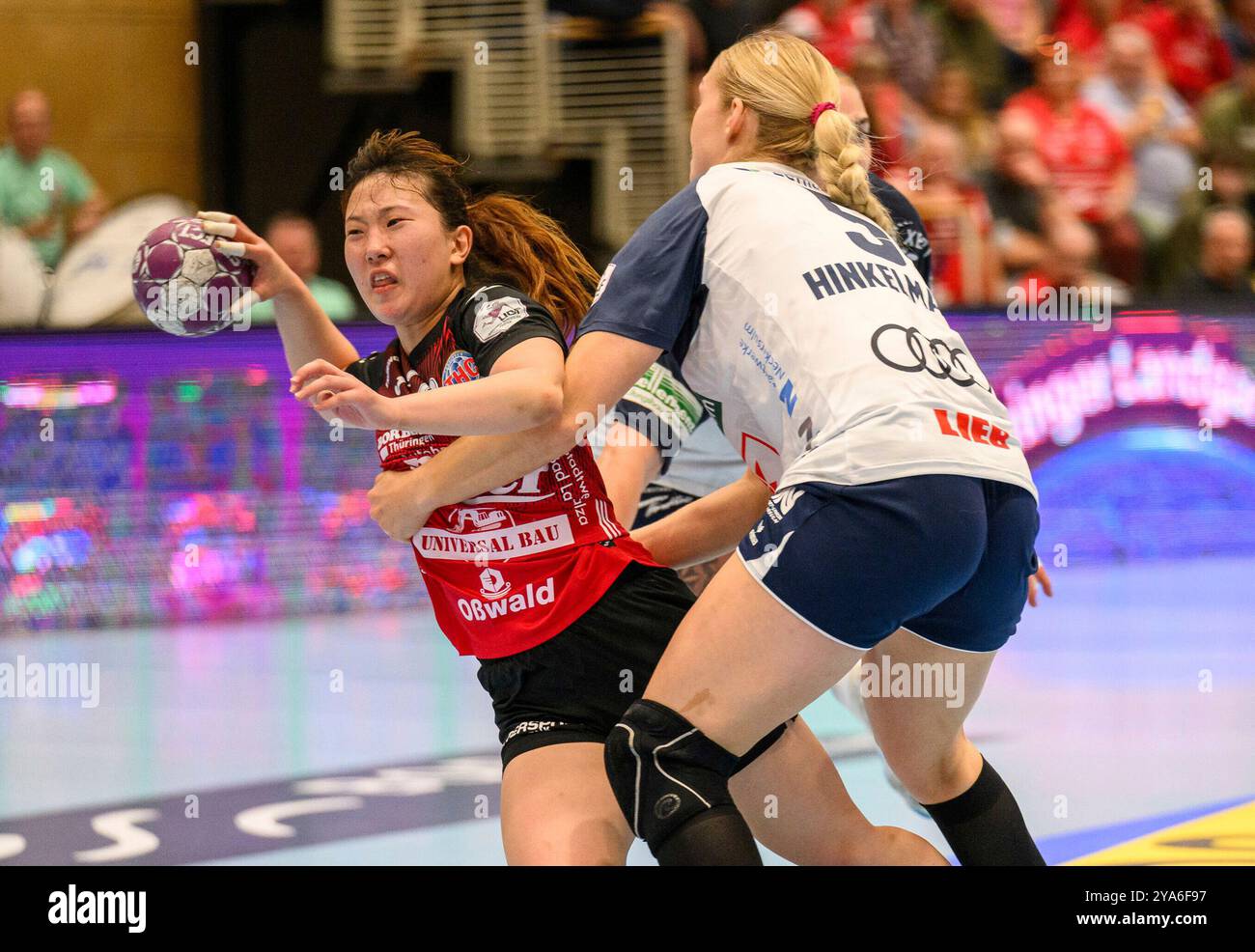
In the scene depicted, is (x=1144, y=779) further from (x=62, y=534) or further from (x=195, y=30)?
(x=195, y=30)

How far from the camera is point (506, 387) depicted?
2.40 m

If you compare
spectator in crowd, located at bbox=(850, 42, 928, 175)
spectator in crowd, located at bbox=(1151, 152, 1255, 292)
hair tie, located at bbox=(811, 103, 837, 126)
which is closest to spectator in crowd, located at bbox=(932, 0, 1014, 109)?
spectator in crowd, located at bbox=(850, 42, 928, 175)

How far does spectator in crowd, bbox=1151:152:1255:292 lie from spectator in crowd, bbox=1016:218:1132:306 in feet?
0.86

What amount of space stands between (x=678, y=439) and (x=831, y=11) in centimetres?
571

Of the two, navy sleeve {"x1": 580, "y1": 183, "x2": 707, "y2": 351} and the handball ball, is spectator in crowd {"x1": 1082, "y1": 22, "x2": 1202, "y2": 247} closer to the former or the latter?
navy sleeve {"x1": 580, "y1": 183, "x2": 707, "y2": 351}

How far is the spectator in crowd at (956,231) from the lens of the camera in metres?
7.84

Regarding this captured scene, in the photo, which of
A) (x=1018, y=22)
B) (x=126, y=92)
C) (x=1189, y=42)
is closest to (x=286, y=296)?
(x=1018, y=22)

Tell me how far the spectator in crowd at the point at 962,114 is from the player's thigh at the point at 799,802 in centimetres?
625

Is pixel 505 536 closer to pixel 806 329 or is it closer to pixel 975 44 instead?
pixel 806 329


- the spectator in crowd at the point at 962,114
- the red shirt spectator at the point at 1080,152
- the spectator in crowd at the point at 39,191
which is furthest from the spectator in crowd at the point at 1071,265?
the spectator in crowd at the point at 39,191

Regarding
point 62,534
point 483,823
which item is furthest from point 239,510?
point 483,823

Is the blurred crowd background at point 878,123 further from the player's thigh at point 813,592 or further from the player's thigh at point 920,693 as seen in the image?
the player's thigh at point 813,592

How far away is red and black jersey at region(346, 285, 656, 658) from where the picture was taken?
2.61 m
